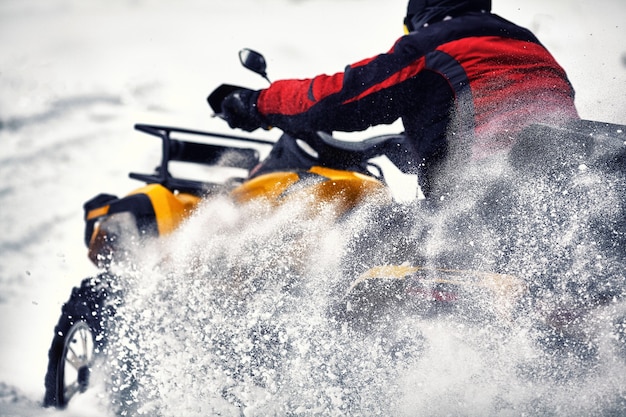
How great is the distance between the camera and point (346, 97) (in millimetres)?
2170

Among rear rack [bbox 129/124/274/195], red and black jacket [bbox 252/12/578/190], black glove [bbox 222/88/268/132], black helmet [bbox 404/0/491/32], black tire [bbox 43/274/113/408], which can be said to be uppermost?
black helmet [bbox 404/0/491/32]

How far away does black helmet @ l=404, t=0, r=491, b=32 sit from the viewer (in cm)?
209

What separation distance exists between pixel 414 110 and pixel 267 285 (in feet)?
2.76

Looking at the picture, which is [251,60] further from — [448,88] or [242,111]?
[448,88]

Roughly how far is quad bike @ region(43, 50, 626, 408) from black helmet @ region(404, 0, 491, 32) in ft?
1.71

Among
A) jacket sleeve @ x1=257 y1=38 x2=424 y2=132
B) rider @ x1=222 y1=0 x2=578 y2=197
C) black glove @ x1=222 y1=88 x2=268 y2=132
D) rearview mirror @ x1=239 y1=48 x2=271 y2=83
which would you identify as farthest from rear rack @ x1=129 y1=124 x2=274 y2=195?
rider @ x1=222 y1=0 x2=578 y2=197

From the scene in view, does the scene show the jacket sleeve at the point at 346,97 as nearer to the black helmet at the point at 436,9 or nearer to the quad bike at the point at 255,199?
the quad bike at the point at 255,199

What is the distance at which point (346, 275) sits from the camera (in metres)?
1.97

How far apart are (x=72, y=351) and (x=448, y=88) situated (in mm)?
2427

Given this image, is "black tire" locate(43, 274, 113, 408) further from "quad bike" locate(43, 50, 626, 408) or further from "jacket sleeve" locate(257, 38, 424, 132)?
"jacket sleeve" locate(257, 38, 424, 132)

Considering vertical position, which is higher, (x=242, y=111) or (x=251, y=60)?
(x=251, y=60)

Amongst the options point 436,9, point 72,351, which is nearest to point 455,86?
point 436,9

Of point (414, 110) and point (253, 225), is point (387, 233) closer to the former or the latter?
point (414, 110)

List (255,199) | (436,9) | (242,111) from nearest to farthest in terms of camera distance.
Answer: (436,9), (255,199), (242,111)
